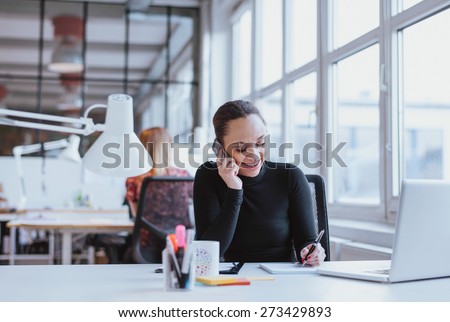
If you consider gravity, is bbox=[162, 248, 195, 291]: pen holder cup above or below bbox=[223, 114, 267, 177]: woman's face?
below

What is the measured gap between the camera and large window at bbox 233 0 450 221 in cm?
295

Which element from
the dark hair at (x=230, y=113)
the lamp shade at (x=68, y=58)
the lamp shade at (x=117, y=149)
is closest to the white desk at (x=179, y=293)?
the lamp shade at (x=117, y=149)

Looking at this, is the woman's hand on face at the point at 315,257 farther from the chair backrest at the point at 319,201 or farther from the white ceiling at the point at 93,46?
the white ceiling at the point at 93,46

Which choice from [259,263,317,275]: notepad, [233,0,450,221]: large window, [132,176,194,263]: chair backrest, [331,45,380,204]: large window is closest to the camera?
[259,263,317,275]: notepad

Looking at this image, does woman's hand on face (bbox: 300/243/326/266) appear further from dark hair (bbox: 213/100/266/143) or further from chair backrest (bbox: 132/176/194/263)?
chair backrest (bbox: 132/176/194/263)

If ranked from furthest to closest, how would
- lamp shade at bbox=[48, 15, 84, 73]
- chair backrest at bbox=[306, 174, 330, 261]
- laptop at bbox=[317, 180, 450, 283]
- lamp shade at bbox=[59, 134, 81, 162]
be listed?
1. lamp shade at bbox=[48, 15, 84, 73]
2. lamp shade at bbox=[59, 134, 81, 162]
3. chair backrest at bbox=[306, 174, 330, 261]
4. laptop at bbox=[317, 180, 450, 283]

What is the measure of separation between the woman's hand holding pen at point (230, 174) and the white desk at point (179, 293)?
0.38 m

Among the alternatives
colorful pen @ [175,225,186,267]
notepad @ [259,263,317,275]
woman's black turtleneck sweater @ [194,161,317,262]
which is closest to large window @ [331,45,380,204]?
woman's black turtleneck sweater @ [194,161,317,262]

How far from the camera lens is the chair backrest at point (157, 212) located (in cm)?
319

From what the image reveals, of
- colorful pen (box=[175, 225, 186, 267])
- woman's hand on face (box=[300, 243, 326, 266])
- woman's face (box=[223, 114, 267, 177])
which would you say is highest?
woman's face (box=[223, 114, 267, 177])

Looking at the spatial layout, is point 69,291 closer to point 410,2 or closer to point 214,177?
point 214,177

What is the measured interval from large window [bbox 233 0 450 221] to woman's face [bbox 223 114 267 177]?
3.82ft

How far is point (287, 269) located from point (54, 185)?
662 centimetres

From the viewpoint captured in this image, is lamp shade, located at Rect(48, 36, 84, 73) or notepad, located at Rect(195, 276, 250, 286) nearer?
notepad, located at Rect(195, 276, 250, 286)
